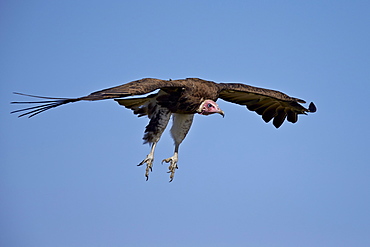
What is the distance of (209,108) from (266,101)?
10.6 feet

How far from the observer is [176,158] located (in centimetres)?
1858

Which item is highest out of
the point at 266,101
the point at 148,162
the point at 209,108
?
the point at 266,101

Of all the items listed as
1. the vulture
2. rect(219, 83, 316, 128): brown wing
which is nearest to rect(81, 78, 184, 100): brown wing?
the vulture

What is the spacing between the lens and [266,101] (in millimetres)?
20938

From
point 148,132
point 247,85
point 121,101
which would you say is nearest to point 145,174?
point 148,132

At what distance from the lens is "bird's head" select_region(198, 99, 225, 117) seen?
18.1 meters

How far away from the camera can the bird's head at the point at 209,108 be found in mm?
18062

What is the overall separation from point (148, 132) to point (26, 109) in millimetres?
4650

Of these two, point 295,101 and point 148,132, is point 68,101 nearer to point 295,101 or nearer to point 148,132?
point 148,132

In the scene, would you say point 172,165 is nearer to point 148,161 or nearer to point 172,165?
point 172,165

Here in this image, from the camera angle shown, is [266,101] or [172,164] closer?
[172,164]

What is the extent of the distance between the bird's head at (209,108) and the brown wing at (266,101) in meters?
1.02

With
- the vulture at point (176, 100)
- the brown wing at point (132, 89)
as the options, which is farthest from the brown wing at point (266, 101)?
the brown wing at point (132, 89)

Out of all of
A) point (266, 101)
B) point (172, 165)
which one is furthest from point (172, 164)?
point (266, 101)
